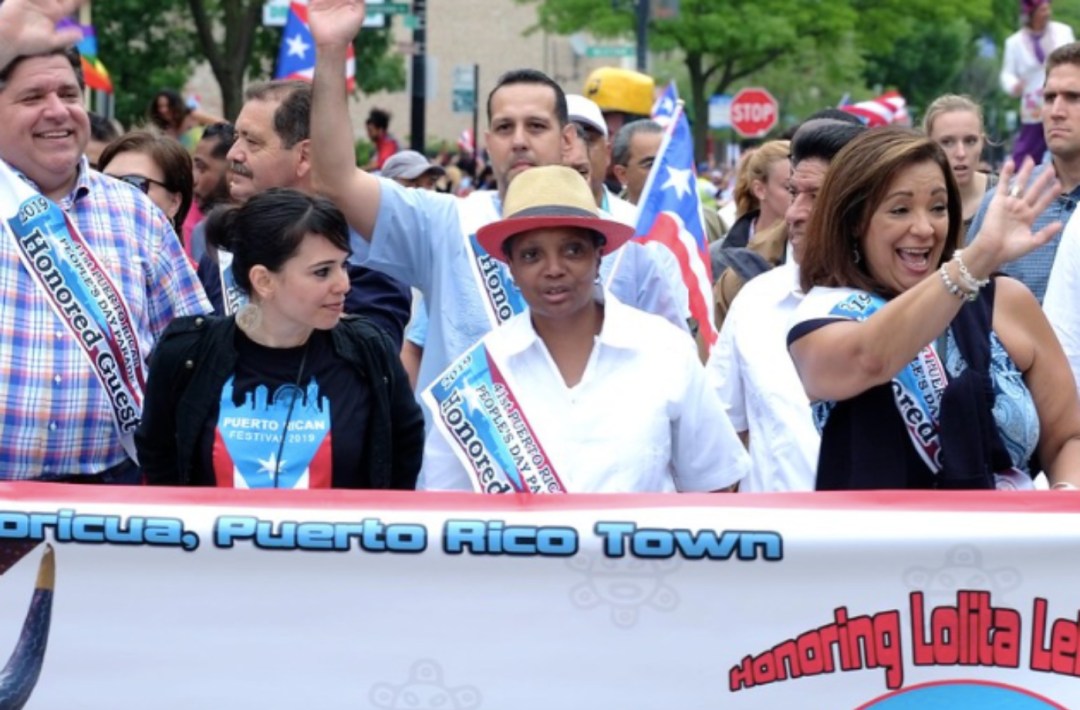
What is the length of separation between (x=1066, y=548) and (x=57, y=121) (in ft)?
9.13

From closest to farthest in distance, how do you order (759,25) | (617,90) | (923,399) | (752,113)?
1. (923,399)
2. (617,90)
3. (752,113)
4. (759,25)

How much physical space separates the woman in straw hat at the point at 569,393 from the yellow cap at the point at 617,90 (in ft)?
20.1

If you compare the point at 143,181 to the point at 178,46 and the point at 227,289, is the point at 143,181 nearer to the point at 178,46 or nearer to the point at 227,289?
the point at 227,289

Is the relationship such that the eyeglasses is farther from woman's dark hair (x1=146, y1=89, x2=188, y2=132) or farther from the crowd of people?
woman's dark hair (x1=146, y1=89, x2=188, y2=132)

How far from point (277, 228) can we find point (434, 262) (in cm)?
71

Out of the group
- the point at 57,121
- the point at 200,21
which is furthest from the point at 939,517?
the point at 200,21

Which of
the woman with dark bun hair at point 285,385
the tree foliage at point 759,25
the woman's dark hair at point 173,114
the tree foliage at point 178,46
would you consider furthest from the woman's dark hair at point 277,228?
the tree foliage at point 759,25

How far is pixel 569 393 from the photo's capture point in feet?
15.6

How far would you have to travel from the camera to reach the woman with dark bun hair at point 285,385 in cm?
475

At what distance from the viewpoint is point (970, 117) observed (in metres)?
8.80

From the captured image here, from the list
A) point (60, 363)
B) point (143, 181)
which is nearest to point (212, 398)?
point (60, 363)

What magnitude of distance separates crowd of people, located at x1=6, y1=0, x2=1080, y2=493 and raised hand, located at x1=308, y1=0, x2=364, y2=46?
0.6 inches

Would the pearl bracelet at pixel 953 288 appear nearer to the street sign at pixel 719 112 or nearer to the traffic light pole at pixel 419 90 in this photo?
the traffic light pole at pixel 419 90

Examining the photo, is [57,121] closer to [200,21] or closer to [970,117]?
[970,117]
